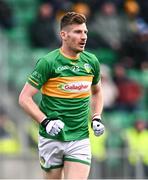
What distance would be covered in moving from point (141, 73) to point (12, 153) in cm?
306

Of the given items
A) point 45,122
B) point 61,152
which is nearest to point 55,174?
point 61,152

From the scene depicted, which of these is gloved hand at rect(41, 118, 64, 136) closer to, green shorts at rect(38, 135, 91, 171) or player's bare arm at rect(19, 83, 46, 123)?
player's bare arm at rect(19, 83, 46, 123)

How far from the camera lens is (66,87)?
755 cm

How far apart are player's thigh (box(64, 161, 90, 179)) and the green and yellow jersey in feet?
0.84

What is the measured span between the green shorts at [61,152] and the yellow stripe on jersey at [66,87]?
0.45 meters

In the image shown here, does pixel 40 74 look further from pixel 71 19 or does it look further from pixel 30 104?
pixel 71 19

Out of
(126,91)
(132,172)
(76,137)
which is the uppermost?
(76,137)

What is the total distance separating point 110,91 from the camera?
14.5 metres

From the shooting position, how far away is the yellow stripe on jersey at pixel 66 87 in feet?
24.8

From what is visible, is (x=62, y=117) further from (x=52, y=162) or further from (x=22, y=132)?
(x=22, y=132)

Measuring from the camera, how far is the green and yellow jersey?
7520 millimetres

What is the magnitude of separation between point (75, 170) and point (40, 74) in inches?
38.2

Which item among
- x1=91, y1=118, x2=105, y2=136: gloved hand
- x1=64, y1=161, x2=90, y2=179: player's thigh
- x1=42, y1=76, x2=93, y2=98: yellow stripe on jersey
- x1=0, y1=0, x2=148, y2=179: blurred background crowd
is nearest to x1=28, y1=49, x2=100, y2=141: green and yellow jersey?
x1=42, y1=76, x2=93, y2=98: yellow stripe on jersey

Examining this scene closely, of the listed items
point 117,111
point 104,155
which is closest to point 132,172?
point 104,155
